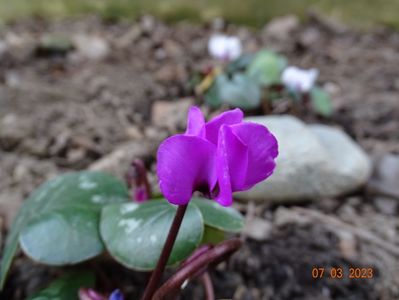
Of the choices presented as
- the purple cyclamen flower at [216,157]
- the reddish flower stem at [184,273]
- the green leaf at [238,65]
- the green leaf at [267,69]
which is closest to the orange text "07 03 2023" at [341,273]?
the reddish flower stem at [184,273]

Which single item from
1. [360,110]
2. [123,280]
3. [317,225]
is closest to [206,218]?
[123,280]

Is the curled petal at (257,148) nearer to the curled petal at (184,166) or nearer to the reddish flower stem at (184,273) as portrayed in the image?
the curled petal at (184,166)

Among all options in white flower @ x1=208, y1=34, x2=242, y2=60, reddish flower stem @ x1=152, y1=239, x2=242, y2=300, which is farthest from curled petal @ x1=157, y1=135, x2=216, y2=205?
white flower @ x1=208, y1=34, x2=242, y2=60

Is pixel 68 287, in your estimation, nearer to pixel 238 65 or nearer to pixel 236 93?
pixel 236 93

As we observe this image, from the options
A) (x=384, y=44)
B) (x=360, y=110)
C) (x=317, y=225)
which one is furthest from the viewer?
(x=384, y=44)

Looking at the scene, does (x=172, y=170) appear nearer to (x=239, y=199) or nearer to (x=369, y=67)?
(x=239, y=199)

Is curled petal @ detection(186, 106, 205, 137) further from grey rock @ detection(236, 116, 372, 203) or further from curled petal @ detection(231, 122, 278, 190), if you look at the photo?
grey rock @ detection(236, 116, 372, 203)
